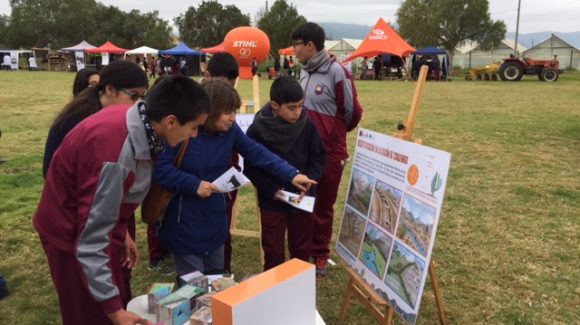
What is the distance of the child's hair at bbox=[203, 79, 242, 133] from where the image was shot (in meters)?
2.54

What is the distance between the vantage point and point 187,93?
1671 millimetres

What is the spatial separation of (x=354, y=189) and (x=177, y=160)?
1.16 meters

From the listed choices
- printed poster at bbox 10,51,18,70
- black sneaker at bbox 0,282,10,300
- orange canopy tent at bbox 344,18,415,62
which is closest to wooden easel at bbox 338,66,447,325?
black sneaker at bbox 0,282,10,300

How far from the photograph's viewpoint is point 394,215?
2.59m

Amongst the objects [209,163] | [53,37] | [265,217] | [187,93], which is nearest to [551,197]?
[265,217]

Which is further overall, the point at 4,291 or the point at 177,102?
the point at 4,291

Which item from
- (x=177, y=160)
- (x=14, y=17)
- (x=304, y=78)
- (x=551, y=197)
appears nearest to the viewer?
(x=177, y=160)

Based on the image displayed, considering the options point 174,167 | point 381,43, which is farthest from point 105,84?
point 381,43

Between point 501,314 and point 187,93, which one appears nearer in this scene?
point 187,93

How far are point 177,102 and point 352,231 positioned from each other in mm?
1729

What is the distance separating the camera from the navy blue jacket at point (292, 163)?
117 inches

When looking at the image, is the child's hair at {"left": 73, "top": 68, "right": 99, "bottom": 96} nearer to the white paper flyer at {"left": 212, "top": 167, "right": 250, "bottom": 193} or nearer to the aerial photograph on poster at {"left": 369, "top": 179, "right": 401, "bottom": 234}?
the white paper flyer at {"left": 212, "top": 167, "right": 250, "bottom": 193}

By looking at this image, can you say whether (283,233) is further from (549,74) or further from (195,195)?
(549,74)

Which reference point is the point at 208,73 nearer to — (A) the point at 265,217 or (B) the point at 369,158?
(A) the point at 265,217
